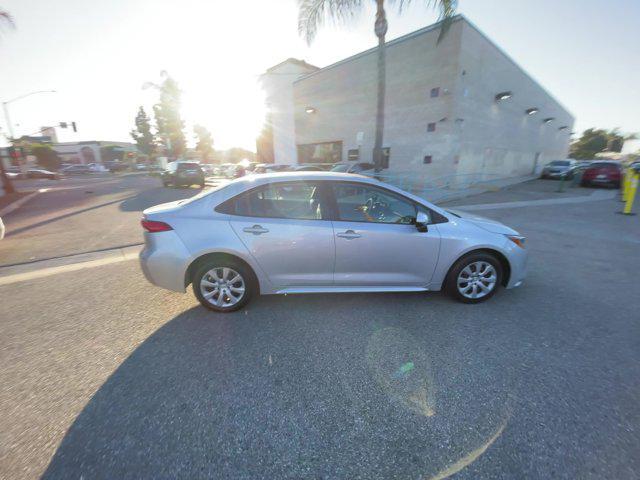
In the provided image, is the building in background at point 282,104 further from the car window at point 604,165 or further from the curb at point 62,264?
the curb at point 62,264

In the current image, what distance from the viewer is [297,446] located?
180cm

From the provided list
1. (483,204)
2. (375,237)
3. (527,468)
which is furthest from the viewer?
(483,204)

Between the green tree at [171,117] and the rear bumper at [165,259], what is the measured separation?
5784 centimetres

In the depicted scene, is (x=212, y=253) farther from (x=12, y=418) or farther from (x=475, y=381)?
(x=475, y=381)

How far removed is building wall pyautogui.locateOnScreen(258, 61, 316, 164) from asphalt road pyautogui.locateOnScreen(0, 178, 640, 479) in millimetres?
25195

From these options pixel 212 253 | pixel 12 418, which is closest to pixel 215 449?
pixel 12 418

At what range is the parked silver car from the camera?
3.11m

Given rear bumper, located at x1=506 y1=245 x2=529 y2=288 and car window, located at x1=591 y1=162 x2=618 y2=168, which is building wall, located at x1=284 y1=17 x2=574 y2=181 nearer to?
car window, located at x1=591 y1=162 x2=618 y2=168

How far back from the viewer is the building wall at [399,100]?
47.6 ft

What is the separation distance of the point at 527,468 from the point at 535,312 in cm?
220

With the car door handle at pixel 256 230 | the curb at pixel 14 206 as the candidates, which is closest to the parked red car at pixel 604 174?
the car door handle at pixel 256 230

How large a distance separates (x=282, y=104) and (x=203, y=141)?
40.0 metres

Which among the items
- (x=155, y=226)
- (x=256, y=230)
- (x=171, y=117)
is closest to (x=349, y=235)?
(x=256, y=230)

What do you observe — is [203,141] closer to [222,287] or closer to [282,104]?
[282,104]
